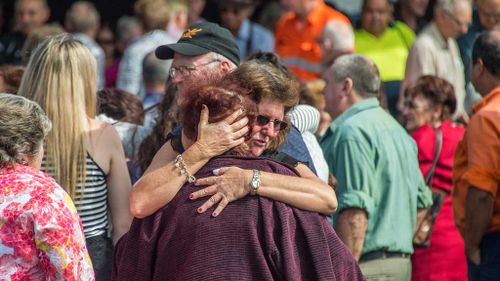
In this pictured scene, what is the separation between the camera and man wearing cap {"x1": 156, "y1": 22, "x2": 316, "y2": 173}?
16.5ft

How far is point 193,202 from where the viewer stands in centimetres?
381

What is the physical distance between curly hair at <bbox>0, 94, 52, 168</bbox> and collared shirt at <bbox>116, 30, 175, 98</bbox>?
538 cm

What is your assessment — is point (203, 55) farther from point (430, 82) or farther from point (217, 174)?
point (430, 82)

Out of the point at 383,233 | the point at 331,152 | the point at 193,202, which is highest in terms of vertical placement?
the point at 193,202

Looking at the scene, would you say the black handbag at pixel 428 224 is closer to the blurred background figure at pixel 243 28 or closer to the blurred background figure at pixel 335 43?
the blurred background figure at pixel 335 43

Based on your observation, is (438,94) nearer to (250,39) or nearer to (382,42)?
(382,42)

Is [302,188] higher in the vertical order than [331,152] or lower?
higher

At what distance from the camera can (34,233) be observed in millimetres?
3986

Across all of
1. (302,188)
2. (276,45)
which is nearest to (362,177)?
(302,188)

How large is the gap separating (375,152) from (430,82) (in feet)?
4.33

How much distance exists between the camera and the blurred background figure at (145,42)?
9.61 metres

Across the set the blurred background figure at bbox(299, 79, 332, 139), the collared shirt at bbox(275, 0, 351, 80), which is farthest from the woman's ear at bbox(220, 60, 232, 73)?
the collared shirt at bbox(275, 0, 351, 80)

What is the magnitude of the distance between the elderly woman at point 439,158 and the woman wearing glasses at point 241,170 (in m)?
2.95

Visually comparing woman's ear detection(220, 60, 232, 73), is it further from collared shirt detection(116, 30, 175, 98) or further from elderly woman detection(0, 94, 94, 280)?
collared shirt detection(116, 30, 175, 98)
